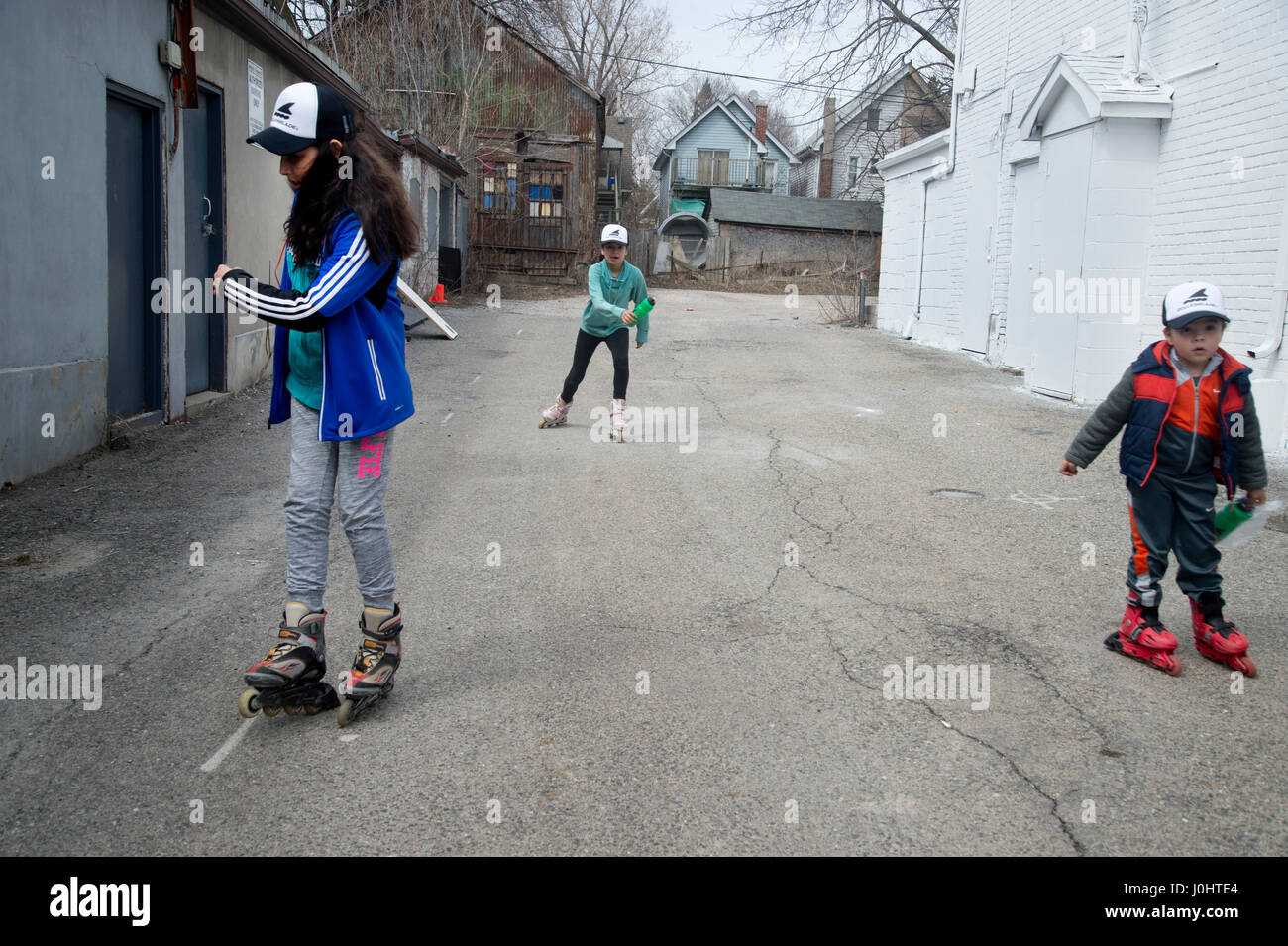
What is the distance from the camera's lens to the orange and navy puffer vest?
4.31 metres

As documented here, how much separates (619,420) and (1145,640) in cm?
561

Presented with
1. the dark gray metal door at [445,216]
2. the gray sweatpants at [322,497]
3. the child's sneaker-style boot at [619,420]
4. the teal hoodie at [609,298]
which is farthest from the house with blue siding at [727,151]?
the gray sweatpants at [322,497]

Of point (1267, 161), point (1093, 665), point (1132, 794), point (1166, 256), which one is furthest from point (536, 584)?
point (1166, 256)

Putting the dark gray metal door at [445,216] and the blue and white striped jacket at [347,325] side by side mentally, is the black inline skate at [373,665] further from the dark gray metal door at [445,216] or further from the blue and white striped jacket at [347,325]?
Answer: the dark gray metal door at [445,216]

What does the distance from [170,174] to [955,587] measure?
23.9 feet

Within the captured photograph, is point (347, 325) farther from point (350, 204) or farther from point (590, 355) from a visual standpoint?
point (590, 355)

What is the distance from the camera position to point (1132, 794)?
3.25m

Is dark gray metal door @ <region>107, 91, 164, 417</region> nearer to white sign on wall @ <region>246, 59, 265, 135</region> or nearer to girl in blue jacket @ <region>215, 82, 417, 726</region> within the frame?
white sign on wall @ <region>246, 59, 265, 135</region>

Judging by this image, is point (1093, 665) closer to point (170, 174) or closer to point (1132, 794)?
point (1132, 794)

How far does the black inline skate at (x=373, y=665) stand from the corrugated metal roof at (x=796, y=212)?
4098 centimetres

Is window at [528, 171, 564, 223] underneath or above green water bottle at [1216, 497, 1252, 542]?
above

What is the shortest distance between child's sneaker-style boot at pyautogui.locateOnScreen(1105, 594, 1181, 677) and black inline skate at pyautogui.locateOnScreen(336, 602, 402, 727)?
117 inches

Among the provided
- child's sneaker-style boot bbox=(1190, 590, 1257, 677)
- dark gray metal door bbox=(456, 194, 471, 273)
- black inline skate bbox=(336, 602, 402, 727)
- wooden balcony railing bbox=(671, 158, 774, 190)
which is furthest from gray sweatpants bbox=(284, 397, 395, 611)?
wooden balcony railing bbox=(671, 158, 774, 190)

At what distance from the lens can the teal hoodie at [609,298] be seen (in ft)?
30.6
